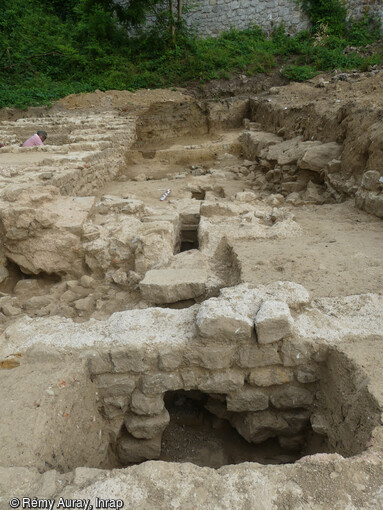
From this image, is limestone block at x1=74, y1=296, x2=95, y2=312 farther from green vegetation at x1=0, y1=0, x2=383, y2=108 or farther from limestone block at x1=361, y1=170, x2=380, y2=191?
green vegetation at x1=0, y1=0, x2=383, y2=108

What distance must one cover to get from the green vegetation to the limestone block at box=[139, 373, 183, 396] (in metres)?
13.0

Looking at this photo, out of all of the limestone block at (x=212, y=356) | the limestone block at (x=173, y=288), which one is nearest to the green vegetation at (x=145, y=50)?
the limestone block at (x=173, y=288)

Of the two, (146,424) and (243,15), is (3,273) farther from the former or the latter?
(243,15)

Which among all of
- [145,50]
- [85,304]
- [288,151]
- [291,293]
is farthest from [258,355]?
[145,50]

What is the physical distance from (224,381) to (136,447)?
0.83 metres

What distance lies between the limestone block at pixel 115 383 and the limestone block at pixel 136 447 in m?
0.46

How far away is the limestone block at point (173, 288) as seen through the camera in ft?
10.4

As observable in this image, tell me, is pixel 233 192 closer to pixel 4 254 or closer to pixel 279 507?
pixel 4 254

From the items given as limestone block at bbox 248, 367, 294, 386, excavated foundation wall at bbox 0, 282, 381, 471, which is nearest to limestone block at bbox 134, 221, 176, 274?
excavated foundation wall at bbox 0, 282, 381, 471

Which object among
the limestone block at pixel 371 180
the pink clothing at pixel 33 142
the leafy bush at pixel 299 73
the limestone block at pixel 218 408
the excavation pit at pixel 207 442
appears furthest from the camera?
the leafy bush at pixel 299 73

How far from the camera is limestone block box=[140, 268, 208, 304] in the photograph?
10.4 ft

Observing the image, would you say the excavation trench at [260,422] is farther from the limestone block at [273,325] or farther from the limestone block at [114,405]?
the limestone block at [273,325]

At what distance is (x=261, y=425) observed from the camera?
8.52ft

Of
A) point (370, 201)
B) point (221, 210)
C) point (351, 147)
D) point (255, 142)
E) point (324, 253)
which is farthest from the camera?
point (255, 142)
